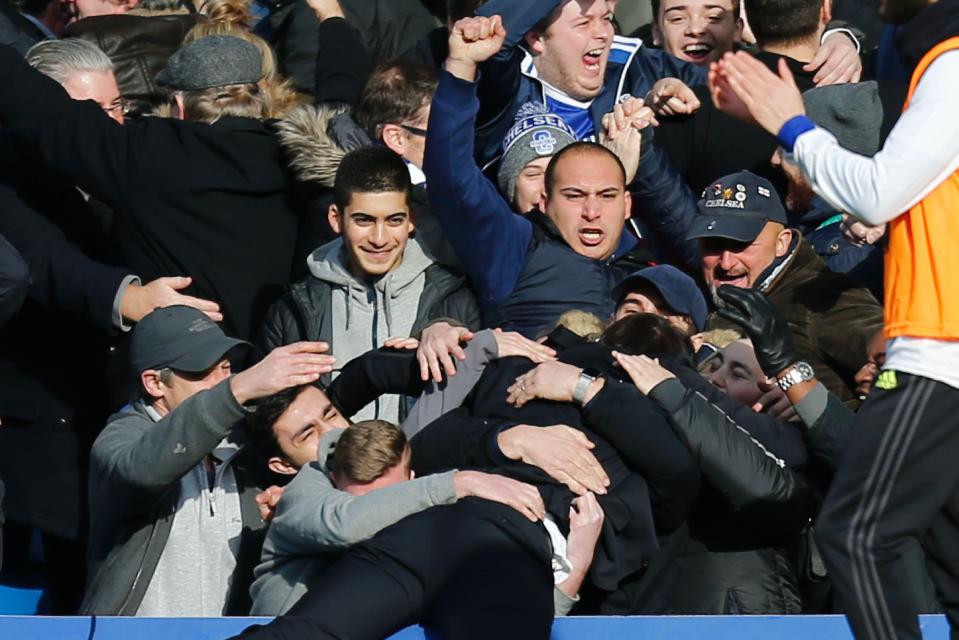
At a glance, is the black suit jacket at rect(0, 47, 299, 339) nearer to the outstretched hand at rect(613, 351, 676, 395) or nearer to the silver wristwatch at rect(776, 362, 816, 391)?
the outstretched hand at rect(613, 351, 676, 395)

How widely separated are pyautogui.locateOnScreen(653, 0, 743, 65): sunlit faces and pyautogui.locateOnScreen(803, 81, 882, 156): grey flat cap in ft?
3.26

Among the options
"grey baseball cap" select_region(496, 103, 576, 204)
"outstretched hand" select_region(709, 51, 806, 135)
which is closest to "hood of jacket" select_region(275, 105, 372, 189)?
"grey baseball cap" select_region(496, 103, 576, 204)

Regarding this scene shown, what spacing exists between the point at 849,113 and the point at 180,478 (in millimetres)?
2954

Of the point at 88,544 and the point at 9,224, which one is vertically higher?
the point at 9,224

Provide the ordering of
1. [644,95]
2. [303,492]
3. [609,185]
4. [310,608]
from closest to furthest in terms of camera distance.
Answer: [310,608] < [303,492] < [609,185] < [644,95]

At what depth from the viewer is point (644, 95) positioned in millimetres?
7707

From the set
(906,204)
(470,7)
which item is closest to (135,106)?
(470,7)

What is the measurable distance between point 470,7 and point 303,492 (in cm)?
301

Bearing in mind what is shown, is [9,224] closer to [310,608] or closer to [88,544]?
[88,544]

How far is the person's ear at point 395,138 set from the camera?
7.20 m

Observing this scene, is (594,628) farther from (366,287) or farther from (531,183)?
(531,183)

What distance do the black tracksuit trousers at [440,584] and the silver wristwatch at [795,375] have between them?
2.93 ft

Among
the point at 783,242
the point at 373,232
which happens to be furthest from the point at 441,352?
the point at 783,242

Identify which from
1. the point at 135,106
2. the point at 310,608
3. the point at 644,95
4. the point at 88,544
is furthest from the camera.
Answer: the point at 135,106
